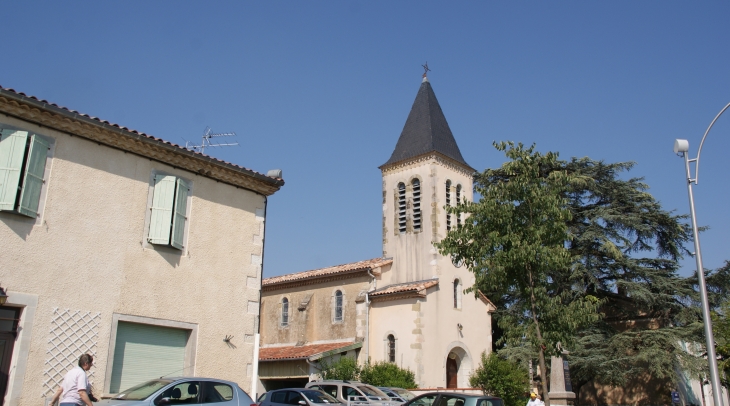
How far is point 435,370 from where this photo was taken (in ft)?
82.3

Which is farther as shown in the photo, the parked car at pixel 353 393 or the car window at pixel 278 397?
the parked car at pixel 353 393

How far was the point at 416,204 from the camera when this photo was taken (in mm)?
28844

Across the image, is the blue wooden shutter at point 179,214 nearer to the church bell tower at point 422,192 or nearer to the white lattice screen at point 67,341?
the white lattice screen at point 67,341

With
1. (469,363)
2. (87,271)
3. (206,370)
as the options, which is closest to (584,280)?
(469,363)

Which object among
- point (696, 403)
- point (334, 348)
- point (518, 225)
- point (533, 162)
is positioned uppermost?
point (533, 162)

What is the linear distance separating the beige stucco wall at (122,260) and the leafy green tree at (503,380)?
14161mm

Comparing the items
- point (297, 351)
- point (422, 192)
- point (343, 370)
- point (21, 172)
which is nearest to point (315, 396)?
point (21, 172)

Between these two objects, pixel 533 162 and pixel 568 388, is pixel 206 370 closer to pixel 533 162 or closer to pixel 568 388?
pixel 533 162

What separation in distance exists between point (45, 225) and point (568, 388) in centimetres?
1453

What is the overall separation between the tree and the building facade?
5.65m

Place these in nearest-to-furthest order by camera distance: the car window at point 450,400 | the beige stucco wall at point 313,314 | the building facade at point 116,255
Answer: the building facade at point 116,255 → the car window at point 450,400 → the beige stucco wall at point 313,314

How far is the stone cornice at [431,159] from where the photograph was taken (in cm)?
2892

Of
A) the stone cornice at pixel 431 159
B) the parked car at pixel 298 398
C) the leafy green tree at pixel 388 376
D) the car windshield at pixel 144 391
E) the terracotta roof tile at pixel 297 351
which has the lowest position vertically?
the parked car at pixel 298 398

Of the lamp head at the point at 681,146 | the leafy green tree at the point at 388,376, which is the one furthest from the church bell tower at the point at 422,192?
the lamp head at the point at 681,146
